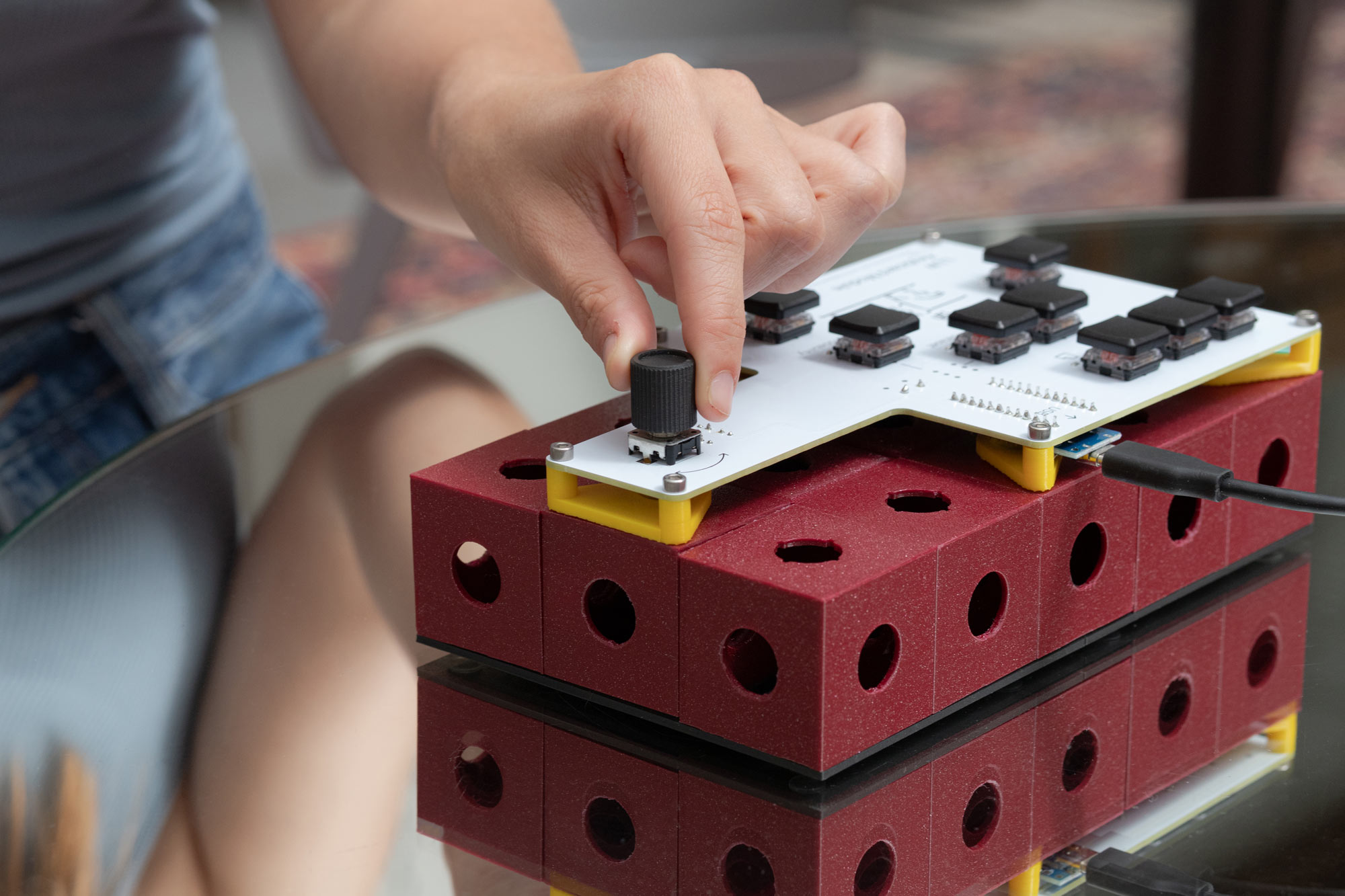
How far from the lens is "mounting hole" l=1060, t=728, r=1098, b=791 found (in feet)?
1.69

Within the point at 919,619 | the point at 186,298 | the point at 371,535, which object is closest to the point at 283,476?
the point at 371,535

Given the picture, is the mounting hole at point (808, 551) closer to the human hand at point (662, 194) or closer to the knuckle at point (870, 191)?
the human hand at point (662, 194)

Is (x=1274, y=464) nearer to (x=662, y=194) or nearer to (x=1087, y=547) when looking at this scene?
(x=1087, y=547)

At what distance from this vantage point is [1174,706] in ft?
1.83

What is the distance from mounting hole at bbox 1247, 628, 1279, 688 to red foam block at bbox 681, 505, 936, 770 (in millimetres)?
140

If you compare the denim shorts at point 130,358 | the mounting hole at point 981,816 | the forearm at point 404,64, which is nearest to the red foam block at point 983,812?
the mounting hole at point 981,816

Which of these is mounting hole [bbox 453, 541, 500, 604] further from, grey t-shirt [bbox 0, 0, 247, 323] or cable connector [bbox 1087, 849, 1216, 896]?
grey t-shirt [bbox 0, 0, 247, 323]

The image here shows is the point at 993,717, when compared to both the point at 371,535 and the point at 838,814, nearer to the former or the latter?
the point at 838,814

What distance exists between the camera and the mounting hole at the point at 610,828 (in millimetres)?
484

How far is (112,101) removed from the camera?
A: 0.93 meters

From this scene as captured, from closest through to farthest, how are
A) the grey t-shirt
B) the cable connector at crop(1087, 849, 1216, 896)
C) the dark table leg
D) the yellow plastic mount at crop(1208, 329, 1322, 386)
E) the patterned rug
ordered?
1. the cable connector at crop(1087, 849, 1216, 896)
2. the yellow plastic mount at crop(1208, 329, 1322, 386)
3. the grey t-shirt
4. the dark table leg
5. the patterned rug

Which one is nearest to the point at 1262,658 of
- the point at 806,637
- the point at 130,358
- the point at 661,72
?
the point at 806,637

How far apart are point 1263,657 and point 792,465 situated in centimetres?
20

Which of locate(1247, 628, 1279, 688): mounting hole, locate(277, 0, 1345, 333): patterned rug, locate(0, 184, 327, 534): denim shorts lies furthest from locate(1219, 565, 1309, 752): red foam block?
locate(277, 0, 1345, 333): patterned rug
